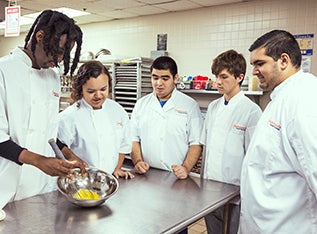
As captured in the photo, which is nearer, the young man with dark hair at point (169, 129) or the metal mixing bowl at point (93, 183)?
the metal mixing bowl at point (93, 183)

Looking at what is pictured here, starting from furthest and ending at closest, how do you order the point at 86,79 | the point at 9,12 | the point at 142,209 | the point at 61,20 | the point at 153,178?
the point at 9,12 → the point at 153,178 → the point at 86,79 → the point at 142,209 → the point at 61,20

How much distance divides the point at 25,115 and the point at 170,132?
1.06 meters

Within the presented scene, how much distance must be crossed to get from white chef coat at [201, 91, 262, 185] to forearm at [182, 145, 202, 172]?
3.2 inches

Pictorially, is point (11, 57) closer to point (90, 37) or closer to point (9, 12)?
point (9, 12)

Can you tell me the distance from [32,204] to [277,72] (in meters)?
1.30

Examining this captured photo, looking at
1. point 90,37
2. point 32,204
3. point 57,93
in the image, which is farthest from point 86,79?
point 90,37

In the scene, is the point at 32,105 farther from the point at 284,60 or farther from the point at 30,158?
the point at 284,60

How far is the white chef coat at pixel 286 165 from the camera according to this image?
4.17ft

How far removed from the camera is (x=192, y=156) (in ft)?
7.11

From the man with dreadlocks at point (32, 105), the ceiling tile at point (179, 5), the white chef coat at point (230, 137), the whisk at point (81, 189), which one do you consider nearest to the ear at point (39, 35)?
the man with dreadlocks at point (32, 105)


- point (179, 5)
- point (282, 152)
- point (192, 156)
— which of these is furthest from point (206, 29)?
point (282, 152)

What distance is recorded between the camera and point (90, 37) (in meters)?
5.55

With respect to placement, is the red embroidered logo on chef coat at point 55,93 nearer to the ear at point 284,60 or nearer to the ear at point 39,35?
the ear at point 39,35

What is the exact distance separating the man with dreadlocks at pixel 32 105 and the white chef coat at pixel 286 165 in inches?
32.2
